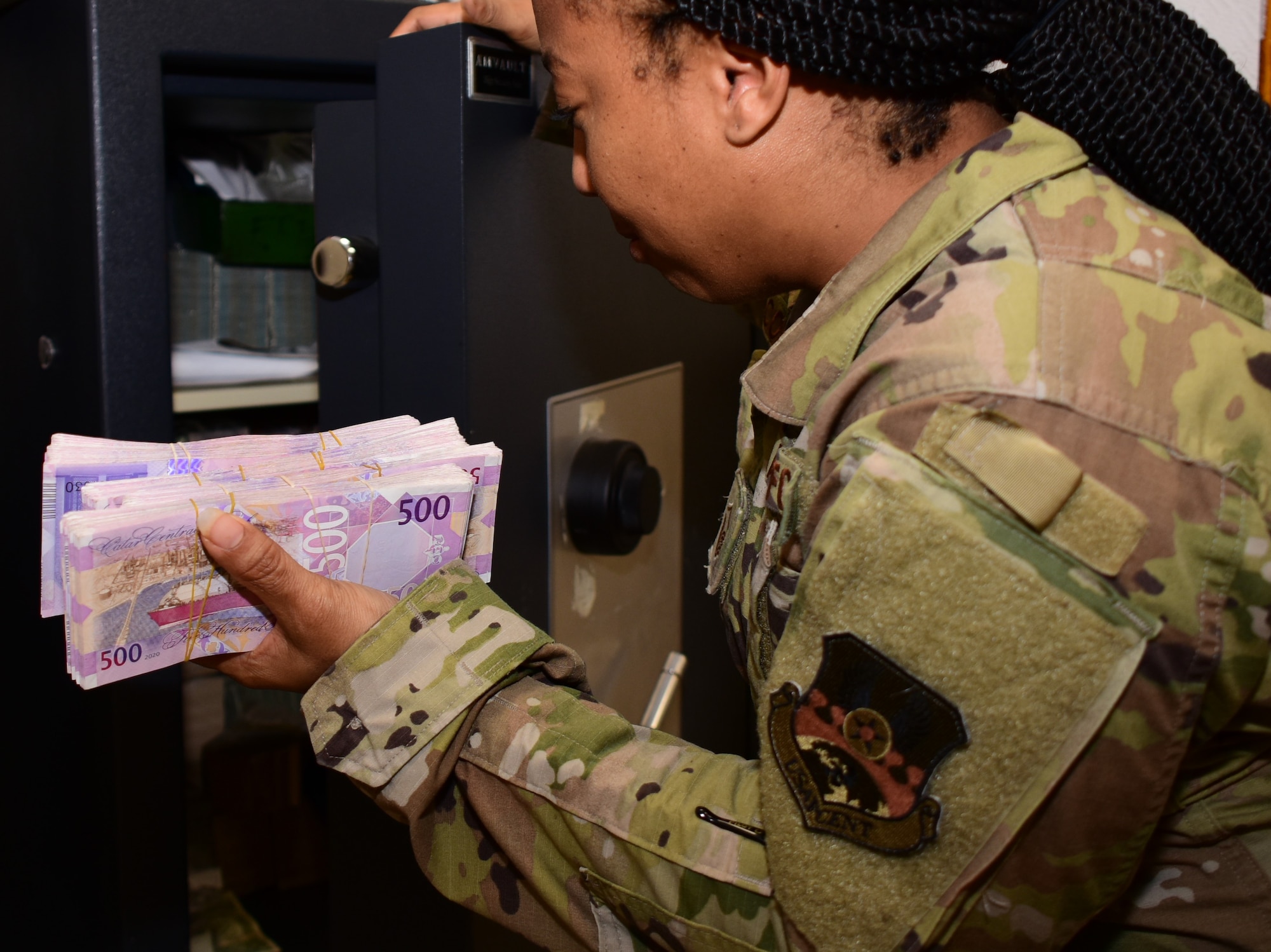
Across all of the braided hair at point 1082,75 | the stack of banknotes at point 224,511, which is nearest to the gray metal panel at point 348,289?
the stack of banknotes at point 224,511

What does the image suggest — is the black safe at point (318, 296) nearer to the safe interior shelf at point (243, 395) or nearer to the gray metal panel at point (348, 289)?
the gray metal panel at point (348, 289)

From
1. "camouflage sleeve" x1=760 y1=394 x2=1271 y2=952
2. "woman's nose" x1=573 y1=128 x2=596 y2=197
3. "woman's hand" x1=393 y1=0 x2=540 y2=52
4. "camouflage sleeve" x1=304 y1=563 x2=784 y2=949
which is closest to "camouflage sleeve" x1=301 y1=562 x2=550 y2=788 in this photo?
"camouflage sleeve" x1=304 y1=563 x2=784 y2=949

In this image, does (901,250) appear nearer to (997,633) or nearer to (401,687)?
(997,633)

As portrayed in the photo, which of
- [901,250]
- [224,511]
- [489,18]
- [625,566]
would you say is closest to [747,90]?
[901,250]

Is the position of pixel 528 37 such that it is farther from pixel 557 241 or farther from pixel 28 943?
pixel 28 943

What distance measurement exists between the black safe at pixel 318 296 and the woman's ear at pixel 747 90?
279mm

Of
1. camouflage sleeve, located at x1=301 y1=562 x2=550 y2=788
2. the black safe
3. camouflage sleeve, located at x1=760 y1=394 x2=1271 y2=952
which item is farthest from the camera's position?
the black safe

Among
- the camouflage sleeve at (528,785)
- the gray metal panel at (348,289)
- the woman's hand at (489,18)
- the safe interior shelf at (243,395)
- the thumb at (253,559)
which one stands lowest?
the camouflage sleeve at (528,785)

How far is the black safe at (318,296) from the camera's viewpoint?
94 cm

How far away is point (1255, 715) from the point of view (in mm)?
656

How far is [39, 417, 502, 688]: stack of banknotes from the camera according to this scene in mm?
708

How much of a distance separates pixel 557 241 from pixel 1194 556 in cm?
68

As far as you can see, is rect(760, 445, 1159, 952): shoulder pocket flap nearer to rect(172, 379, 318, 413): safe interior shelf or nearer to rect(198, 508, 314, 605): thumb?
rect(198, 508, 314, 605): thumb

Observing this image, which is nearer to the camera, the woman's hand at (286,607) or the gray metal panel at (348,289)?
the woman's hand at (286,607)
